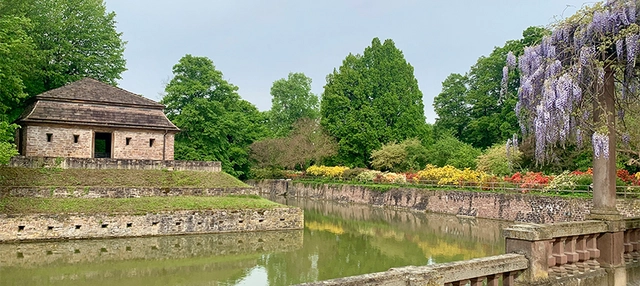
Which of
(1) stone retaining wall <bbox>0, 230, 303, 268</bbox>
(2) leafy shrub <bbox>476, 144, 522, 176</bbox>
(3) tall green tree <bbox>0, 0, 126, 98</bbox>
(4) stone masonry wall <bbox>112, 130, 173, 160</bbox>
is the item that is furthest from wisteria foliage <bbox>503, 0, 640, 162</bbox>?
(3) tall green tree <bbox>0, 0, 126, 98</bbox>

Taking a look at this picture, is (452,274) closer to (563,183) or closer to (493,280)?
(493,280)

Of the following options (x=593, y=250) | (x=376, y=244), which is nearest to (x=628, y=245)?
(x=593, y=250)

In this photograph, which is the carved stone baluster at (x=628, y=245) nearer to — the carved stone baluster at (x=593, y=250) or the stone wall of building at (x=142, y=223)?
the carved stone baluster at (x=593, y=250)

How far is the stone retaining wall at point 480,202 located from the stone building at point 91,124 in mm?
14385

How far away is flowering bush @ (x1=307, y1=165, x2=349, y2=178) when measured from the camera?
1581 inches

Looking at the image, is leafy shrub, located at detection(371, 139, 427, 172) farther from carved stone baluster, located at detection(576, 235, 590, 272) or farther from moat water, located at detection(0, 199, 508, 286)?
carved stone baluster, located at detection(576, 235, 590, 272)

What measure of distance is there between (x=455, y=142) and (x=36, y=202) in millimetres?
28264

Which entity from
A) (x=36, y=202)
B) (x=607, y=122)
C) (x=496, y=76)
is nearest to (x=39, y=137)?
(x=36, y=202)

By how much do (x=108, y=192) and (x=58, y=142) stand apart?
5.79m

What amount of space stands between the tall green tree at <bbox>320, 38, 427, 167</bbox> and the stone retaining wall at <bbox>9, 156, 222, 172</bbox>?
833 inches

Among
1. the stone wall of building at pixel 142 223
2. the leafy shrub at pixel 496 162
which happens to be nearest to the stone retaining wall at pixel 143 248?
the stone wall of building at pixel 142 223

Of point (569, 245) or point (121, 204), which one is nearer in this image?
point (569, 245)

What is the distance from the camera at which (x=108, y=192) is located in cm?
1827

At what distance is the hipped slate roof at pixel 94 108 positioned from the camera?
21984 millimetres
